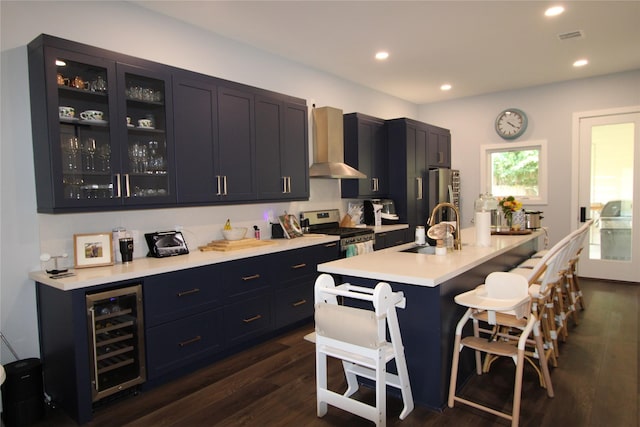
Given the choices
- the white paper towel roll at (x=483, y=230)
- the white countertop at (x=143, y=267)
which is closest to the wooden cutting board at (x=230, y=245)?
the white countertop at (x=143, y=267)

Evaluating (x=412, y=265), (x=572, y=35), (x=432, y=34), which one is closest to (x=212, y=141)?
(x=412, y=265)

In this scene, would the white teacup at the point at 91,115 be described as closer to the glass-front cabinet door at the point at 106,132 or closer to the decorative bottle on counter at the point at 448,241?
the glass-front cabinet door at the point at 106,132

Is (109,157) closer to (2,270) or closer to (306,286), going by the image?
(2,270)

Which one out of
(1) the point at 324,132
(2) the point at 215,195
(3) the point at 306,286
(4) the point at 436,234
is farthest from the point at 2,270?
(1) the point at 324,132

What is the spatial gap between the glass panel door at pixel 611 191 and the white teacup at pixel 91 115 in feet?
A: 19.8

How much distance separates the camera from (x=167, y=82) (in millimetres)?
3062

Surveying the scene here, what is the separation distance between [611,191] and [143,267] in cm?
603

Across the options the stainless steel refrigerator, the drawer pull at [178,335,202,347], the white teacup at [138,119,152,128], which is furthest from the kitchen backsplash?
the stainless steel refrigerator

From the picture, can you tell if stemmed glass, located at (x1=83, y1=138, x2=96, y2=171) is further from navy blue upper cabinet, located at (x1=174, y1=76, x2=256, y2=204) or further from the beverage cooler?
the beverage cooler

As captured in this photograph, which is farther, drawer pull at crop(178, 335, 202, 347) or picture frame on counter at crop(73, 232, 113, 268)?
drawer pull at crop(178, 335, 202, 347)

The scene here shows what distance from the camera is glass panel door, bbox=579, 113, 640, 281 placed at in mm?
5422

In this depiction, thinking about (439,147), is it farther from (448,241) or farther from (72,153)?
(72,153)

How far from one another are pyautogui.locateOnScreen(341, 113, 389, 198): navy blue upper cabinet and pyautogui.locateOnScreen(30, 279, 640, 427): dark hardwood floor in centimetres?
238

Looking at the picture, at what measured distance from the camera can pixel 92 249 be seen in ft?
9.09
